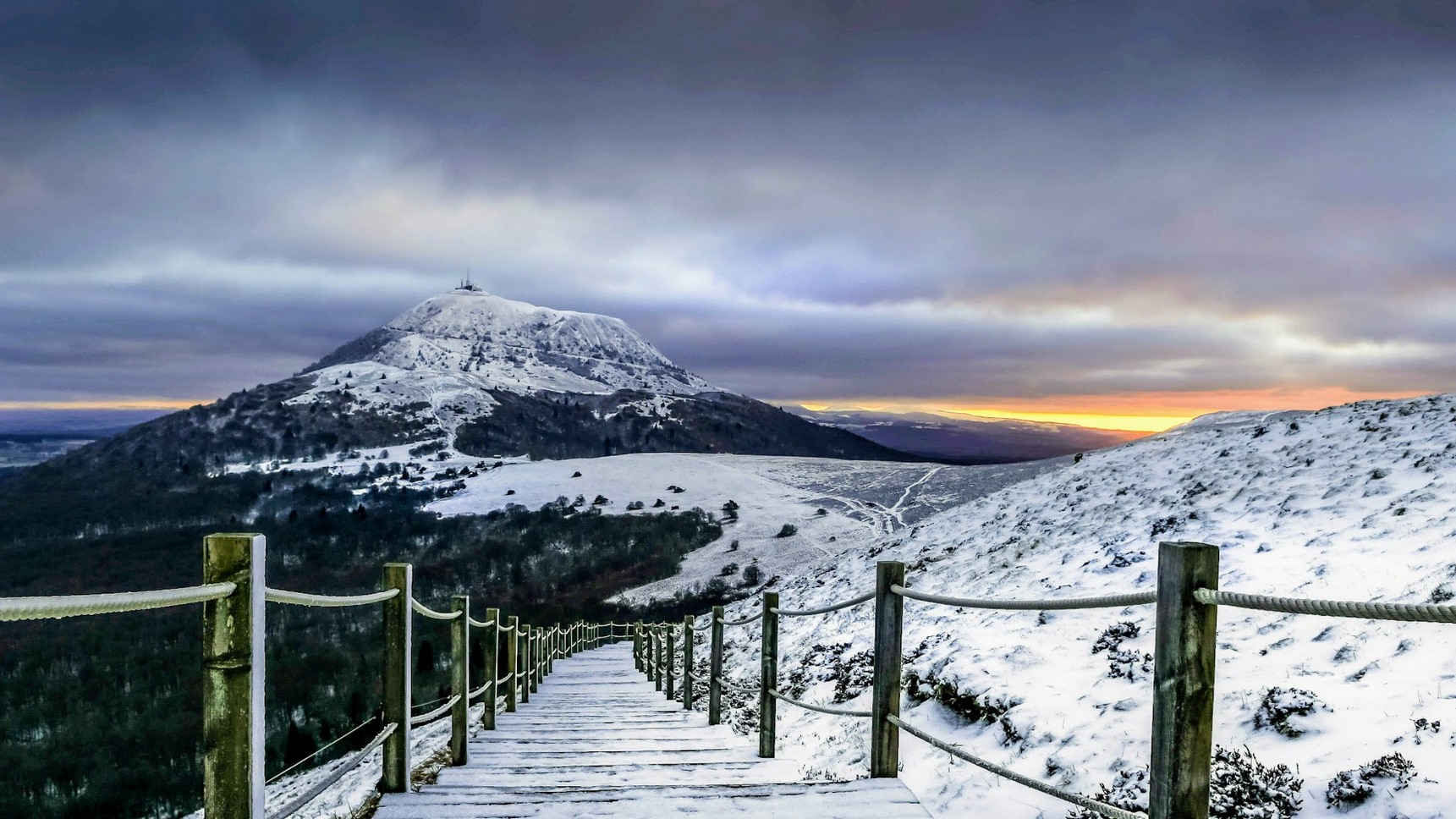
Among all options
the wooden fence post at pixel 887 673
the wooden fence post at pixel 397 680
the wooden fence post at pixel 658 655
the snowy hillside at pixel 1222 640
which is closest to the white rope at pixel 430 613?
the wooden fence post at pixel 397 680

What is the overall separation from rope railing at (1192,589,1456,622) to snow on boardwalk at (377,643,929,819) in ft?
7.24

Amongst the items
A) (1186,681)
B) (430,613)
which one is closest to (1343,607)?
(1186,681)

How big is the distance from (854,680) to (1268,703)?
573cm

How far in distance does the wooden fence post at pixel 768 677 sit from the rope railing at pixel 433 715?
2382mm

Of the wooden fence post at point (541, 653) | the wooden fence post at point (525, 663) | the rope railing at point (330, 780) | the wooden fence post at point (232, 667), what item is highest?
the wooden fence post at point (232, 667)

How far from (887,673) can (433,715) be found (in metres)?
3.13

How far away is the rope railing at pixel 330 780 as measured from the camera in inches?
127

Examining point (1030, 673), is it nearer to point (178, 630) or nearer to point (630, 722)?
point (630, 722)

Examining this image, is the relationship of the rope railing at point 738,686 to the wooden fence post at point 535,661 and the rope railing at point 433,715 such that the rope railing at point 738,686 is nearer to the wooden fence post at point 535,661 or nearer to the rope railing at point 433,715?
the rope railing at point 433,715

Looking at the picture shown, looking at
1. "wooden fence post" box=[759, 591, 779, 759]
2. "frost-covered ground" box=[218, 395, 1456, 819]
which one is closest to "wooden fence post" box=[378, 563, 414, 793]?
"frost-covered ground" box=[218, 395, 1456, 819]

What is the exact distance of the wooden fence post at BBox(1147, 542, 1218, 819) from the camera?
2621mm

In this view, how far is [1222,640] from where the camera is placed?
275 inches

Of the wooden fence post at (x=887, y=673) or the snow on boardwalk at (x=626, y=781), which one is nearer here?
the snow on boardwalk at (x=626, y=781)

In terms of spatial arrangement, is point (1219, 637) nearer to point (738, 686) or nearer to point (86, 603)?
point (738, 686)
